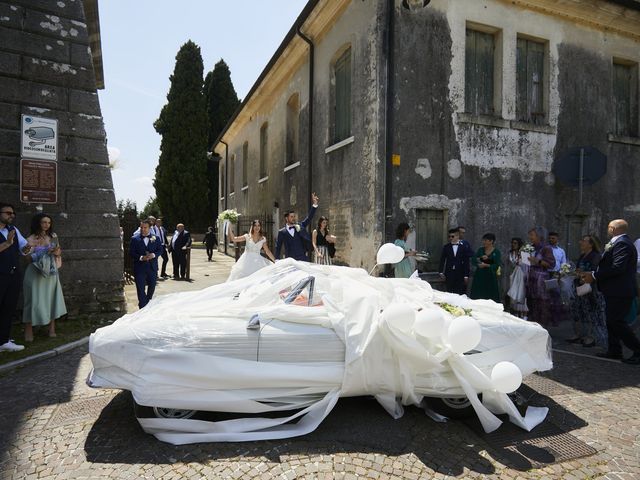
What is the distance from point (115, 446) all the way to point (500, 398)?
3.11 m

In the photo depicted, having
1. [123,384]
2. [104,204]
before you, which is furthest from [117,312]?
[123,384]

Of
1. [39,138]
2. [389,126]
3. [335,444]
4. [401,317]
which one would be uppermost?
[389,126]

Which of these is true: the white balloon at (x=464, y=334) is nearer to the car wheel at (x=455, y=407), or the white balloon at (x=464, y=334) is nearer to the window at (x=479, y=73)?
the car wheel at (x=455, y=407)

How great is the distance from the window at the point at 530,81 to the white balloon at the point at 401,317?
7908mm

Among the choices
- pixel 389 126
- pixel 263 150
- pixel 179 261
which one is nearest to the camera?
pixel 389 126

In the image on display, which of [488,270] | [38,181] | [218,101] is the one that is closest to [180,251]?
[38,181]

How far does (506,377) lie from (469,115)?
6856mm

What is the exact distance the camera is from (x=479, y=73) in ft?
31.0

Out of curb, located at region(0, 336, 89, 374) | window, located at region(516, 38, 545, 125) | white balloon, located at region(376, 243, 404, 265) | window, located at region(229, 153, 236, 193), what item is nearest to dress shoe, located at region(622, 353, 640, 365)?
white balloon, located at region(376, 243, 404, 265)

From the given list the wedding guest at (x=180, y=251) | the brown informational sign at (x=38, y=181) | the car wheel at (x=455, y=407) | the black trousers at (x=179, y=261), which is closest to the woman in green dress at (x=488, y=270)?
the car wheel at (x=455, y=407)

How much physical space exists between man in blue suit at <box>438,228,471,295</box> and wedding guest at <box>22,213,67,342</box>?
6.35 m

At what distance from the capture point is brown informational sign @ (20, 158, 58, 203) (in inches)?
283

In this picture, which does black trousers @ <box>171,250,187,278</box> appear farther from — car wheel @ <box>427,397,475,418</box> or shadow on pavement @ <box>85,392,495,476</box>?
car wheel @ <box>427,397,475,418</box>

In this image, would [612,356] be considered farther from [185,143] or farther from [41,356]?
[185,143]
